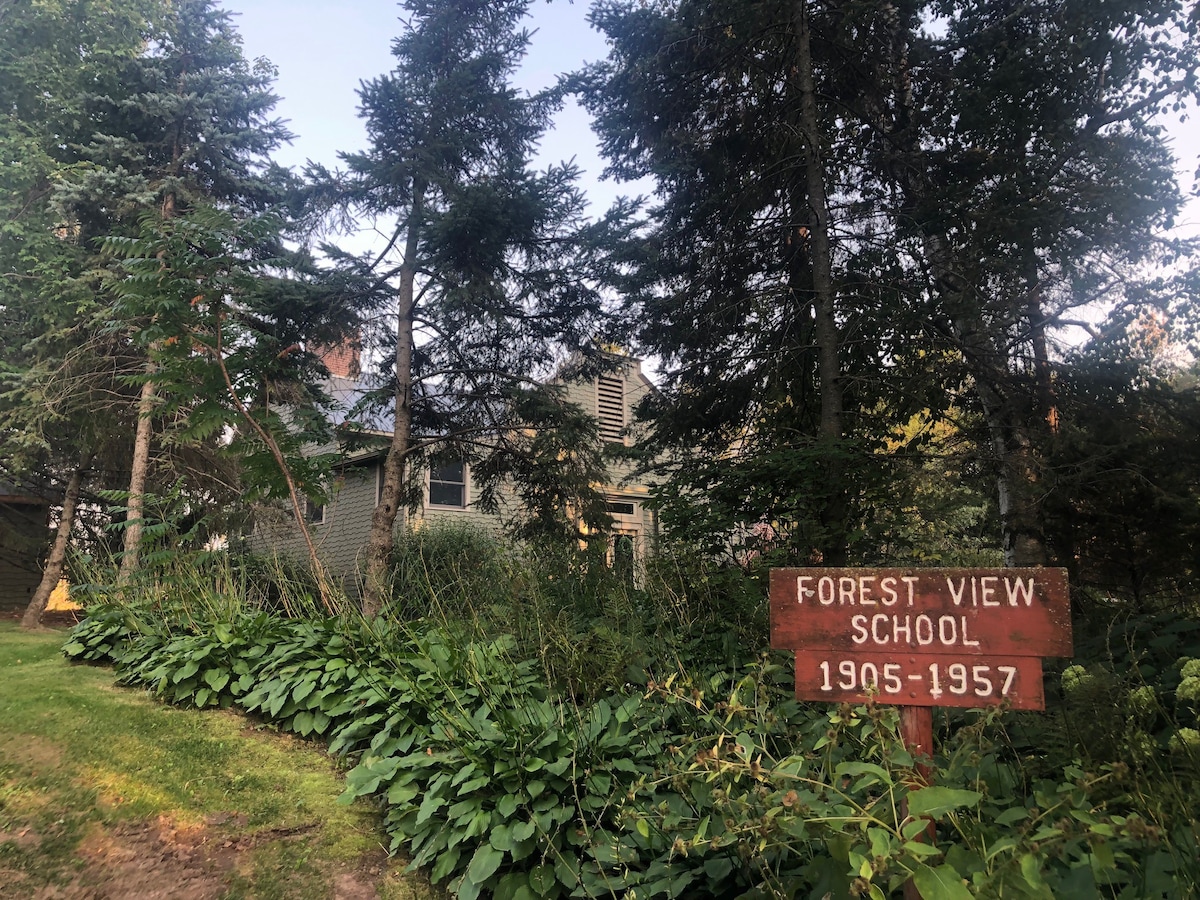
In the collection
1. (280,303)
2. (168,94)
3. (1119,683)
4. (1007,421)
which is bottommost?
(1119,683)

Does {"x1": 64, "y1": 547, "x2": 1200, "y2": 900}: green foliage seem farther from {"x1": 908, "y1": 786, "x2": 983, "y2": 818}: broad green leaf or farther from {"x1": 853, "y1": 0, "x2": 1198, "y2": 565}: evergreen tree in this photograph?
{"x1": 853, "y1": 0, "x2": 1198, "y2": 565}: evergreen tree

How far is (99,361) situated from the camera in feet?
32.1

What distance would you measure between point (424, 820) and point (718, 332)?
605 cm

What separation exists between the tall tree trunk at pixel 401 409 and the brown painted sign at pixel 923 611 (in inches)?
246

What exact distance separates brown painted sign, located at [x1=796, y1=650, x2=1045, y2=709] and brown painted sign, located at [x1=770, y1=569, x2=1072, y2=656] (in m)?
0.03

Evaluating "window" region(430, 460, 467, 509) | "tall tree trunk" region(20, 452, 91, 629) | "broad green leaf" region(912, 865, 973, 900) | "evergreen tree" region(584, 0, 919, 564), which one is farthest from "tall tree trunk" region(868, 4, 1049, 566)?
"tall tree trunk" region(20, 452, 91, 629)

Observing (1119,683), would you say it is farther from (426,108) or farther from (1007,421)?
(426,108)

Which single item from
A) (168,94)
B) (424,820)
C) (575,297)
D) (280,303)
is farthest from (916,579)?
(168,94)

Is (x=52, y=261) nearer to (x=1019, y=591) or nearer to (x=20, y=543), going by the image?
(x=20, y=543)

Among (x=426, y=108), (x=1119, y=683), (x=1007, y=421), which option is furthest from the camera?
(x=426, y=108)

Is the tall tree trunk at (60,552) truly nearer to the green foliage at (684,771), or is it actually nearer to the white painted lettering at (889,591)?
the green foliage at (684,771)

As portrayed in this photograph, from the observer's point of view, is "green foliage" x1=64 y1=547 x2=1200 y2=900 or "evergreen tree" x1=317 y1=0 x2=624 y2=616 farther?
"evergreen tree" x1=317 y1=0 x2=624 y2=616

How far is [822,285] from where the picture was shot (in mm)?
7062

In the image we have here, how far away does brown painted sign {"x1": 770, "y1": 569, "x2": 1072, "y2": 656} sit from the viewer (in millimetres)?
2326
